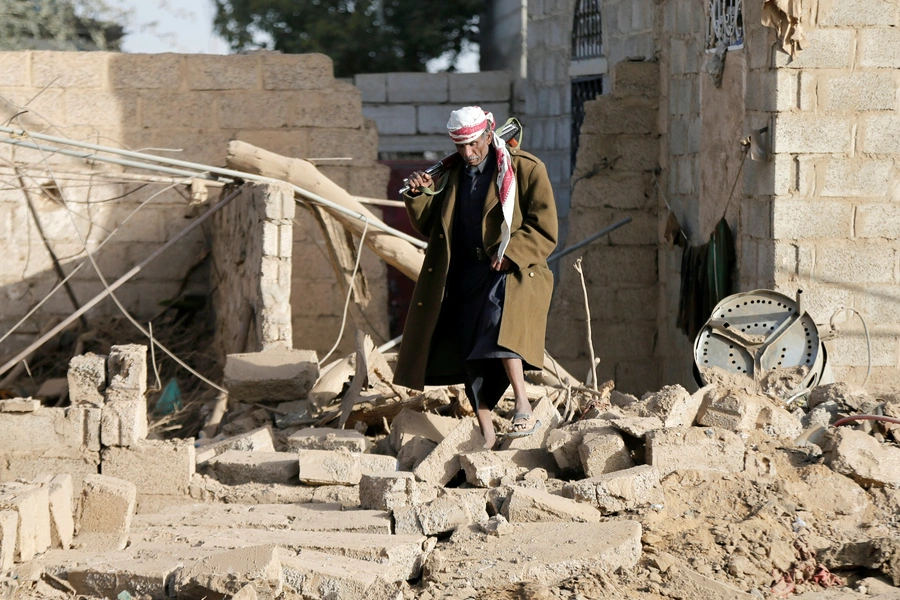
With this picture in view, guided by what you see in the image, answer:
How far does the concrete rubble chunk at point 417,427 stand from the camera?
5586 millimetres

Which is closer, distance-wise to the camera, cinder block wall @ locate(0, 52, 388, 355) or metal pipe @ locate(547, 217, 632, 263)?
metal pipe @ locate(547, 217, 632, 263)

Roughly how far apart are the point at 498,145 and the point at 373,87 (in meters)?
8.87

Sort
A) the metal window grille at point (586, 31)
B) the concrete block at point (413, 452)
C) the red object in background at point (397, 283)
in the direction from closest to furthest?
the concrete block at point (413, 452) < the metal window grille at point (586, 31) < the red object in background at point (397, 283)

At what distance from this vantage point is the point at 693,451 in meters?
5.06

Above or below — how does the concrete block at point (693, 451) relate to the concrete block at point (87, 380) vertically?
below

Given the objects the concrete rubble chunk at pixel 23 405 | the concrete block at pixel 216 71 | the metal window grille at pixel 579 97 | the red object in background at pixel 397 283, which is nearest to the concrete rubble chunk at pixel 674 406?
the concrete rubble chunk at pixel 23 405

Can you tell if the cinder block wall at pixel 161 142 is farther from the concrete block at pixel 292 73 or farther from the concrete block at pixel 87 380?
the concrete block at pixel 87 380

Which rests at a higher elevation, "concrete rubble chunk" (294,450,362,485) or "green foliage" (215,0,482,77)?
"green foliage" (215,0,482,77)

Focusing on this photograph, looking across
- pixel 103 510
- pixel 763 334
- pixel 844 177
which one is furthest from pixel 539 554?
pixel 844 177

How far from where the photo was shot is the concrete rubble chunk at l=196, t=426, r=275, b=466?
5633 millimetres

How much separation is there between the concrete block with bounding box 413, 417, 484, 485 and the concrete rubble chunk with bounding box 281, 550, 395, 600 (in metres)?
0.95

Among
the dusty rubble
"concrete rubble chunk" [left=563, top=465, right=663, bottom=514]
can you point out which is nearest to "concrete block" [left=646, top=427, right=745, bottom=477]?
the dusty rubble

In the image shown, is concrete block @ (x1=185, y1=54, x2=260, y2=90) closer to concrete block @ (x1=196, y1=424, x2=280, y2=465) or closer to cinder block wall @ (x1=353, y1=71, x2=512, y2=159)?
concrete block @ (x1=196, y1=424, x2=280, y2=465)

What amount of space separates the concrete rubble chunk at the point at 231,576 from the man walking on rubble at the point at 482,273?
1595 millimetres
